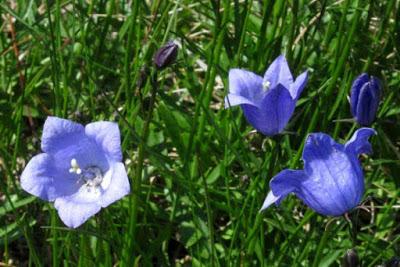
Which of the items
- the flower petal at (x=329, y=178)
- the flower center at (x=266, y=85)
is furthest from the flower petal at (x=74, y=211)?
the flower center at (x=266, y=85)

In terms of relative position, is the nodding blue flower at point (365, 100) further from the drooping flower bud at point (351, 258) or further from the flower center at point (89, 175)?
the flower center at point (89, 175)

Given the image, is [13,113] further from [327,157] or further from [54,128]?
[327,157]

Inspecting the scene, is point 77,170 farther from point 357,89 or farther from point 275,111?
point 357,89

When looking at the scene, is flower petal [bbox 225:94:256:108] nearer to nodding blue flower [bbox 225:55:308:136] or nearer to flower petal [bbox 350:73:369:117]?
nodding blue flower [bbox 225:55:308:136]

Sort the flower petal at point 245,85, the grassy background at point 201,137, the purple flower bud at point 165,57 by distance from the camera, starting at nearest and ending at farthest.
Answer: the purple flower bud at point 165,57, the flower petal at point 245,85, the grassy background at point 201,137

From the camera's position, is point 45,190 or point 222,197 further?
point 222,197

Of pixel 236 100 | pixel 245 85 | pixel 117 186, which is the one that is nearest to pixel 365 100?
pixel 236 100

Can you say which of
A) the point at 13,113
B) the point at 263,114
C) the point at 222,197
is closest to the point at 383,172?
the point at 222,197
